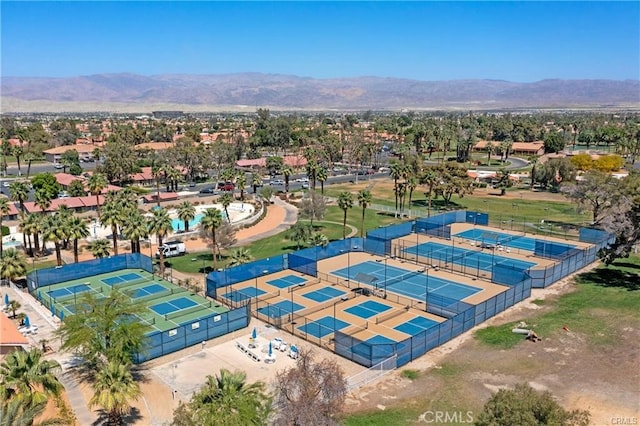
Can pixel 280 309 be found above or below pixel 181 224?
above

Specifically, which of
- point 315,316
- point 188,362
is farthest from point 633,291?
point 188,362

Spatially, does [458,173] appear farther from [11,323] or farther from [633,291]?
[11,323]

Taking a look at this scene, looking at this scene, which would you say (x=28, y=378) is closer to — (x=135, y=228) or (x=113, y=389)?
(x=113, y=389)

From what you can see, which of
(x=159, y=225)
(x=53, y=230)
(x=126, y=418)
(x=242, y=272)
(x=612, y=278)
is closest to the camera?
(x=126, y=418)

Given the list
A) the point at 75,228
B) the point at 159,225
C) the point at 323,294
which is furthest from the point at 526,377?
the point at 75,228

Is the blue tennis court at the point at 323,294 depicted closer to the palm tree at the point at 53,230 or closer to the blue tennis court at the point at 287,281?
the blue tennis court at the point at 287,281

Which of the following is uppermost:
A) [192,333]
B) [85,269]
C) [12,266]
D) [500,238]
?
[12,266]

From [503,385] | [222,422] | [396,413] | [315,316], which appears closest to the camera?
[222,422]
